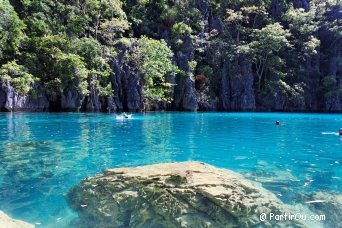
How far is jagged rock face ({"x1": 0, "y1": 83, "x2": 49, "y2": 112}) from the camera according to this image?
2632 cm

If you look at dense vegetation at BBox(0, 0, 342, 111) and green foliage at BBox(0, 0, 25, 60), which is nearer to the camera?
green foliage at BBox(0, 0, 25, 60)

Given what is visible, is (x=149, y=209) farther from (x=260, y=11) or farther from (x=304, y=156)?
(x=260, y=11)

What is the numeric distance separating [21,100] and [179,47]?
19.7 m

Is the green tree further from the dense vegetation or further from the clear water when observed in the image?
the clear water

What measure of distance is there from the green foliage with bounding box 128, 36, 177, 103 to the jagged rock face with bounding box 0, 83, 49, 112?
415 inches

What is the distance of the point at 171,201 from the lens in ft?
13.3

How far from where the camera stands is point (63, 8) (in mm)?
30688

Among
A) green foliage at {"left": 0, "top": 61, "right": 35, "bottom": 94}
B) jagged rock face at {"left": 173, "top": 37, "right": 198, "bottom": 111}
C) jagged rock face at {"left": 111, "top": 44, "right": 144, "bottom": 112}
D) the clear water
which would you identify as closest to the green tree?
jagged rock face at {"left": 173, "top": 37, "right": 198, "bottom": 111}

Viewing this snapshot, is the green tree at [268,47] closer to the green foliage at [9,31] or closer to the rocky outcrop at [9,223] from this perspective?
the green foliage at [9,31]

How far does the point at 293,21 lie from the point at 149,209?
143 ft

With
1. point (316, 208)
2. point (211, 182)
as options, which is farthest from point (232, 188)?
point (316, 208)

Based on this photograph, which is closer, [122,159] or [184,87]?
[122,159]

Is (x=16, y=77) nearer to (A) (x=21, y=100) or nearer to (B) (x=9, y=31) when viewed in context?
(A) (x=21, y=100)

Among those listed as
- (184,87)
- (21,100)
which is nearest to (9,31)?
(21,100)
